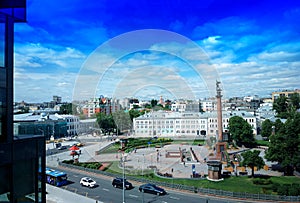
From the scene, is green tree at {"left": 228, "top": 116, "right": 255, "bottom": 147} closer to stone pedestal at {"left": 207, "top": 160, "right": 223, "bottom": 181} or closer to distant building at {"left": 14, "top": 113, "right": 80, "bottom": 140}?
stone pedestal at {"left": 207, "top": 160, "right": 223, "bottom": 181}

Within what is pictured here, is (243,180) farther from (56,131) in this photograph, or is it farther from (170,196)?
(56,131)

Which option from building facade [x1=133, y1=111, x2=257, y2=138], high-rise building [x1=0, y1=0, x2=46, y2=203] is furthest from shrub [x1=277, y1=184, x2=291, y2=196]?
building facade [x1=133, y1=111, x2=257, y2=138]

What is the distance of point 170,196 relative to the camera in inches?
504

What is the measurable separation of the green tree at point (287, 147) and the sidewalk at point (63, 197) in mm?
11618

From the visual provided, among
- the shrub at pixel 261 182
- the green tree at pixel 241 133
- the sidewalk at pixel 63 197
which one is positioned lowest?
the sidewalk at pixel 63 197

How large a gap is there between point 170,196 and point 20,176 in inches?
369

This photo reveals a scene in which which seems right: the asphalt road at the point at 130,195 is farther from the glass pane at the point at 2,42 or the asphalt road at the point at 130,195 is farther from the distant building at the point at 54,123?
the distant building at the point at 54,123

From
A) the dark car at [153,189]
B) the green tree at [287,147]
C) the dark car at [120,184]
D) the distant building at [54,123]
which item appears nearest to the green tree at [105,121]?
the distant building at [54,123]

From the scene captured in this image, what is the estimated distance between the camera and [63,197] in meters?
12.7

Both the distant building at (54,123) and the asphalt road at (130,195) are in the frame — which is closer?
the asphalt road at (130,195)

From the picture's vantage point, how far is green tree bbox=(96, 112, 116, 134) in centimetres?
3113

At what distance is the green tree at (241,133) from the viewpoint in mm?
28777

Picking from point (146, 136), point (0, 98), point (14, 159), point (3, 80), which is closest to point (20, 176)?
point (14, 159)

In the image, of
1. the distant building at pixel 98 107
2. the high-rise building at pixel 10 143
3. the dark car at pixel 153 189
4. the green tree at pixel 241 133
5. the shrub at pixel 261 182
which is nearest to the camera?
the high-rise building at pixel 10 143
